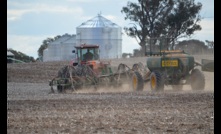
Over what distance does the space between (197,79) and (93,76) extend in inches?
192

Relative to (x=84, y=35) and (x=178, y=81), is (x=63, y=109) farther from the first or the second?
(x=84, y=35)

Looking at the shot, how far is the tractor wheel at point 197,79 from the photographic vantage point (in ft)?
93.3

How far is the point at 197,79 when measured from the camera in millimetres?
28578

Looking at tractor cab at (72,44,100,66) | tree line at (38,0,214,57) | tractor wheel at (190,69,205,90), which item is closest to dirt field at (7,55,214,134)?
tractor wheel at (190,69,205,90)

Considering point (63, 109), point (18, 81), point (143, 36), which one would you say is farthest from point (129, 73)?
point (143, 36)

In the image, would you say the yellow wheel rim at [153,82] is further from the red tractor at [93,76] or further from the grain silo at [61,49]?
the grain silo at [61,49]

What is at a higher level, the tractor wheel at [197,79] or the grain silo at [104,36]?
the grain silo at [104,36]

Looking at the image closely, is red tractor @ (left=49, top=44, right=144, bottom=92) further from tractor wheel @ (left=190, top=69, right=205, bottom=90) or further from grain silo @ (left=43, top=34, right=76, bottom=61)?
grain silo @ (left=43, top=34, right=76, bottom=61)

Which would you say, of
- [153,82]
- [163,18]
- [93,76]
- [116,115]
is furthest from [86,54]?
[163,18]

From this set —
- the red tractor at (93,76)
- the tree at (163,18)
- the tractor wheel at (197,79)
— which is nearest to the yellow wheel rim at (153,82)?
the red tractor at (93,76)

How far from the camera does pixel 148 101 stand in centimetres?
2081

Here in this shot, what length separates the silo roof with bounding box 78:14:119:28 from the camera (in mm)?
77000
